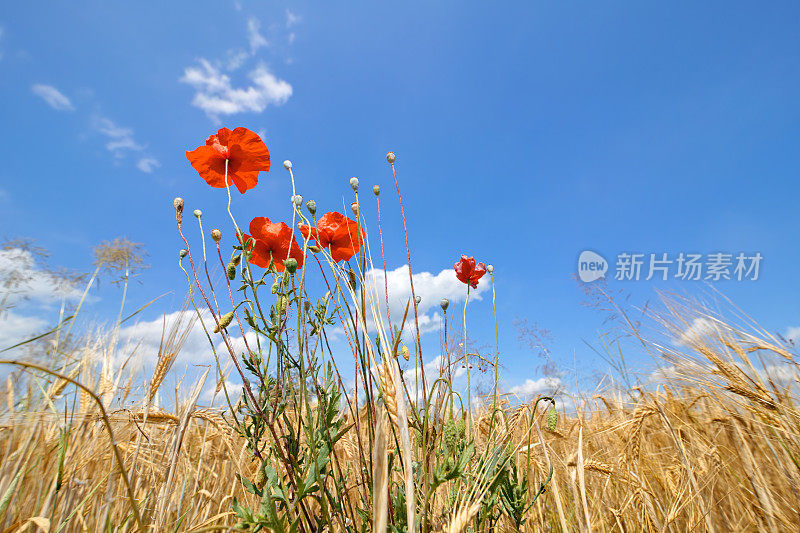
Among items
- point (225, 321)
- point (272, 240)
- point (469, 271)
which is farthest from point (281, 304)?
point (469, 271)

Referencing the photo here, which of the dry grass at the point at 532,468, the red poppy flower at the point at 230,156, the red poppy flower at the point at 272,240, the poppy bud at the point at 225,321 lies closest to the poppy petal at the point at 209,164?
the red poppy flower at the point at 230,156

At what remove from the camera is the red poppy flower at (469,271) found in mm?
1646

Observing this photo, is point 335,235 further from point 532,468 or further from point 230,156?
point 532,468

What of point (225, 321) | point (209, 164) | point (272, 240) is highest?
point (209, 164)

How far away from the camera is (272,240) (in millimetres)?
1157

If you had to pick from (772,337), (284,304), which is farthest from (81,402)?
(772,337)

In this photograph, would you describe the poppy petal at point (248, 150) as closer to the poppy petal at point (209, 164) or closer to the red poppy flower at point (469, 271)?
the poppy petal at point (209, 164)

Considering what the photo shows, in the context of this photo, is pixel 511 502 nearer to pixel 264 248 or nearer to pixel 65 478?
pixel 264 248

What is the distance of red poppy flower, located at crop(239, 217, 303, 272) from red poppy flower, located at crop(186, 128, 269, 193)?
196mm

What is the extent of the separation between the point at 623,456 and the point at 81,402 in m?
2.10

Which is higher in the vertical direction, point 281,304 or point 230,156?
point 230,156

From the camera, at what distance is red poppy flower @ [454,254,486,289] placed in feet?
5.40

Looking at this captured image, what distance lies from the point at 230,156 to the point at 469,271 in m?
0.95

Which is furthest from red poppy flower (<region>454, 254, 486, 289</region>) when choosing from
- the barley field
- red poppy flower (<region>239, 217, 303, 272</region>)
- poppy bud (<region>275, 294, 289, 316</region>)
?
poppy bud (<region>275, 294, 289, 316</region>)
